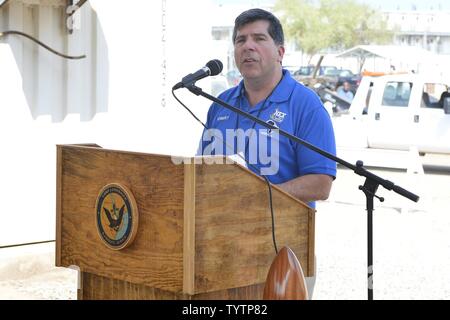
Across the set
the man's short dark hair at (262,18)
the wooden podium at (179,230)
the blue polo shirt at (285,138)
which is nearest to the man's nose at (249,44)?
the man's short dark hair at (262,18)

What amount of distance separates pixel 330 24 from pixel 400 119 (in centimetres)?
6157

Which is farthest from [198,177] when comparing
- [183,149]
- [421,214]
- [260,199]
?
[421,214]

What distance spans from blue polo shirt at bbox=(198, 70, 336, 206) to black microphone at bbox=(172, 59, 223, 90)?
1.25ft

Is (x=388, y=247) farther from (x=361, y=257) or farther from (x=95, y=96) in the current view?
(x=95, y=96)

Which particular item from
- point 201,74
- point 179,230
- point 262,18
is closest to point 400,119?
point 262,18

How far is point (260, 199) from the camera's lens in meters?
3.70

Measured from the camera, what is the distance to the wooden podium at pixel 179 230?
345cm

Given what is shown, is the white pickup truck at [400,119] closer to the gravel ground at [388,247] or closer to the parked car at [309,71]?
the gravel ground at [388,247]

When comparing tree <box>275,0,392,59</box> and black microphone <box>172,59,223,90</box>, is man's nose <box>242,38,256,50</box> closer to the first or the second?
black microphone <box>172,59,223,90</box>

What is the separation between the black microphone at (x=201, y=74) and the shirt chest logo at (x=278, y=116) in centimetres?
39

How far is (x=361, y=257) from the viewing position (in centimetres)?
952

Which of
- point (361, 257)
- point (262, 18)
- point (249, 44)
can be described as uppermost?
point (262, 18)
